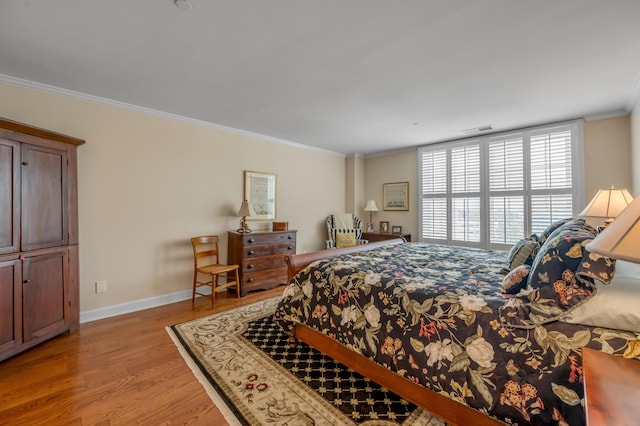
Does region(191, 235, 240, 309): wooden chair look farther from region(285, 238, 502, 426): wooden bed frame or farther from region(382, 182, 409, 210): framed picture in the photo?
region(382, 182, 409, 210): framed picture

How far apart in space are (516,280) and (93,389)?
2.78 meters

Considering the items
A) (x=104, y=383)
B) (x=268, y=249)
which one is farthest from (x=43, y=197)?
(x=268, y=249)

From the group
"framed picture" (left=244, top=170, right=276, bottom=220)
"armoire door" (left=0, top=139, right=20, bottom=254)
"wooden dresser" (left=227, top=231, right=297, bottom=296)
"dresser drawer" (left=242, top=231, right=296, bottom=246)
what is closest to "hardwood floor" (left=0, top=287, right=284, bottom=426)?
"armoire door" (left=0, top=139, right=20, bottom=254)

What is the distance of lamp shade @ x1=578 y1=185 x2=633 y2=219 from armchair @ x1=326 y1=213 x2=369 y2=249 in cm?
331

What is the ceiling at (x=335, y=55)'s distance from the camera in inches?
68.6

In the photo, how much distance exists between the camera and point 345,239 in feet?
17.1

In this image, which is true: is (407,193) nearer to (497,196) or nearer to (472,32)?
(497,196)

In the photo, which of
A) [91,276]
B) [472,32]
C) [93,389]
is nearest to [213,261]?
[91,276]

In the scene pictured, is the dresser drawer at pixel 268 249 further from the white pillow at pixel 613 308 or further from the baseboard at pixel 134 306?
the white pillow at pixel 613 308

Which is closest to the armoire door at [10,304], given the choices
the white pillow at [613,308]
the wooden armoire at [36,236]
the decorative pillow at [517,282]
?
the wooden armoire at [36,236]

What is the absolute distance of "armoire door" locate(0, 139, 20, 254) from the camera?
2.16m

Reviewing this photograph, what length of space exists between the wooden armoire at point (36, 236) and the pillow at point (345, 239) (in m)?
3.70

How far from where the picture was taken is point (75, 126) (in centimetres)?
294

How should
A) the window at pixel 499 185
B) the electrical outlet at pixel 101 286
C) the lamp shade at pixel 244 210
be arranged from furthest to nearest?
the lamp shade at pixel 244 210, the window at pixel 499 185, the electrical outlet at pixel 101 286
